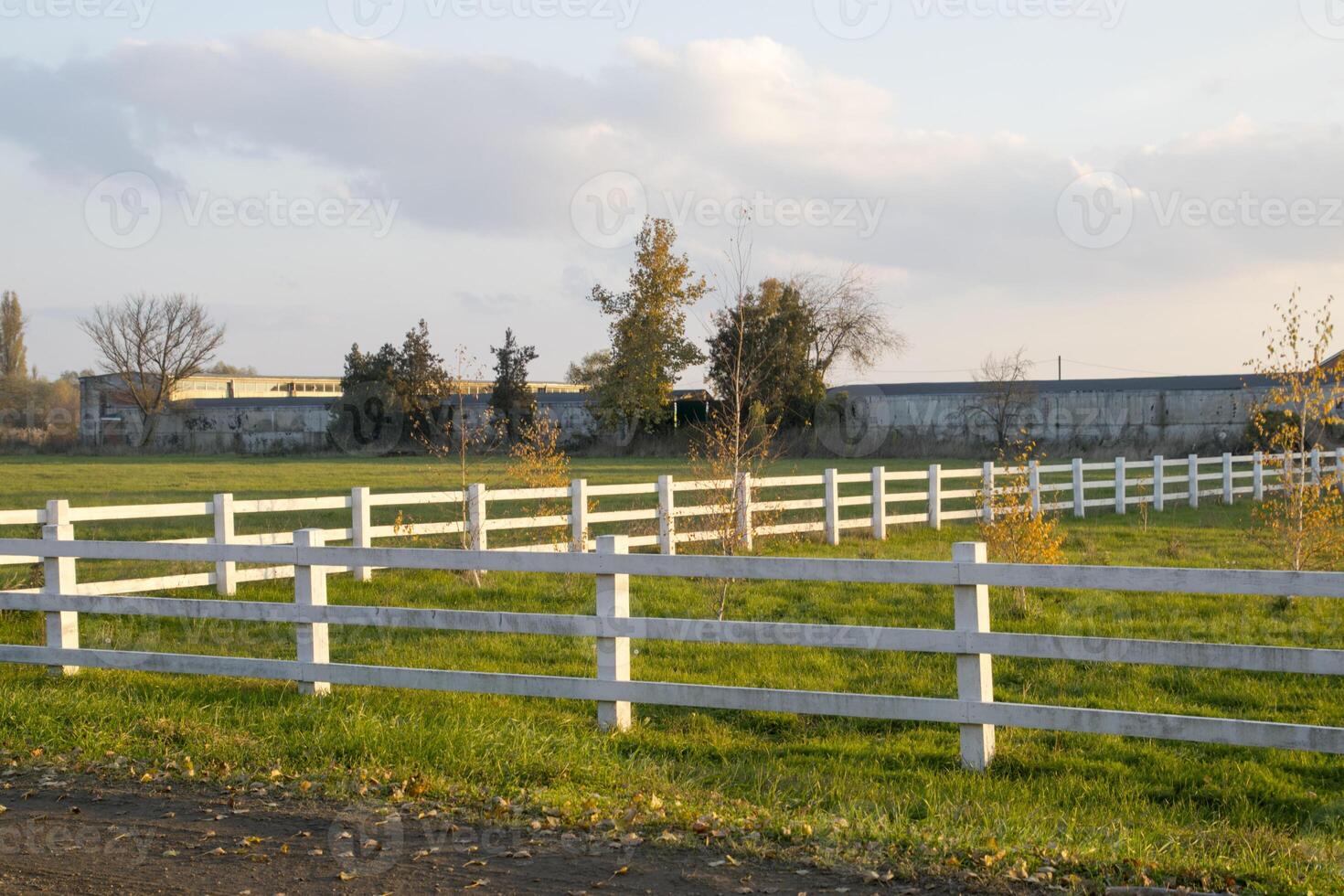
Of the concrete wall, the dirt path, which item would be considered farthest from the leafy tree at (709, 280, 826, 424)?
the dirt path

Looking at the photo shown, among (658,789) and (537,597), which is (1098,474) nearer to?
(537,597)

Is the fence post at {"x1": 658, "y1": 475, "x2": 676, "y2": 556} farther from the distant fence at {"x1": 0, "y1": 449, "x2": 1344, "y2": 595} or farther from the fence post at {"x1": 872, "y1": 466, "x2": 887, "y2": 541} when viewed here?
the fence post at {"x1": 872, "y1": 466, "x2": 887, "y2": 541}

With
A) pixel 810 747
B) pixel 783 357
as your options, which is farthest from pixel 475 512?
pixel 783 357

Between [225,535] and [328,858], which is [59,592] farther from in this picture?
[328,858]

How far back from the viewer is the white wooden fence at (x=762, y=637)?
570 centimetres

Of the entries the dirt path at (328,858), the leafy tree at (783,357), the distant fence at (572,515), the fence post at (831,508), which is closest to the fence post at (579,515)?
the distant fence at (572,515)

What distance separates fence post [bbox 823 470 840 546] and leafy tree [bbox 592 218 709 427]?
106ft

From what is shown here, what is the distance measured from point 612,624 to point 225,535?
683 centimetres

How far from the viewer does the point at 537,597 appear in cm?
1184

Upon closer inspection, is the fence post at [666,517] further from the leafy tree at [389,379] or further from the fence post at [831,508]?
the leafy tree at [389,379]

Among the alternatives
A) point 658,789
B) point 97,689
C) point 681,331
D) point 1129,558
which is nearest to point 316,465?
point 681,331

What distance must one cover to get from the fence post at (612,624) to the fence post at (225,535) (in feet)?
21.4

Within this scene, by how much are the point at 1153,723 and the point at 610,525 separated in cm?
1502

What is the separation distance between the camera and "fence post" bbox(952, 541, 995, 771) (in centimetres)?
616
